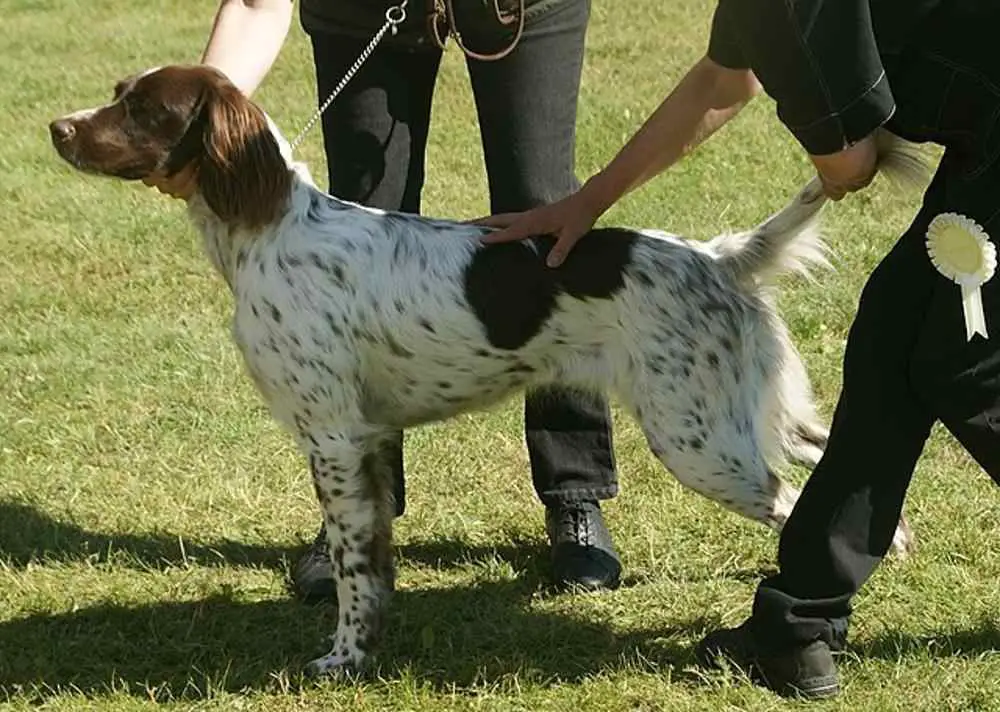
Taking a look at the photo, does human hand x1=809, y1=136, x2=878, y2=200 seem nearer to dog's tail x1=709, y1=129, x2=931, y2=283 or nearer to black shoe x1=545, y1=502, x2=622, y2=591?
dog's tail x1=709, y1=129, x2=931, y2=283

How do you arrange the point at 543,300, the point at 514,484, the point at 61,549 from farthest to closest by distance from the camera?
the point at 514,484 → the point at 61,549 → the point at 543,300

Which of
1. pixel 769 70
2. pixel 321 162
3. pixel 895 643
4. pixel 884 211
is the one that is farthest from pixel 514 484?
pixel 321 162

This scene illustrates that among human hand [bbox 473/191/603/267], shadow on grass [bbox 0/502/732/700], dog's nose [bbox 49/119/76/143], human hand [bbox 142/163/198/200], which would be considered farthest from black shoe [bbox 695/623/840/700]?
dog's nose [bbox 49/119/76/143]

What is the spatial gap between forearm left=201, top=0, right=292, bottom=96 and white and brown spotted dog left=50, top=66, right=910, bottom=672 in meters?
0.35

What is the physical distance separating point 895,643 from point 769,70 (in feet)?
5.63

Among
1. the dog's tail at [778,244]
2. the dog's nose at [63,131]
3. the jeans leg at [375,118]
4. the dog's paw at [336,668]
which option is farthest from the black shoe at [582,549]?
the dog's nose at [63,131]

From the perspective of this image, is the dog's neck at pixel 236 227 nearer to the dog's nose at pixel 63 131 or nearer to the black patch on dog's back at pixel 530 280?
the dog's nose at pixel 63 131

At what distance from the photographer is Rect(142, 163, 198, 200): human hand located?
4027mm

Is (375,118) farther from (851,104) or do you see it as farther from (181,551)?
(851,104)

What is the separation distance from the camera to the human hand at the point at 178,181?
4.03 m

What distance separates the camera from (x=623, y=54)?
1223cm

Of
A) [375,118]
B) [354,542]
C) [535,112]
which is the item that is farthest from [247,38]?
[354,542]

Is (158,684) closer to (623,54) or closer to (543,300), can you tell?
(543,300)

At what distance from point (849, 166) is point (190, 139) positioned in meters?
1.66
